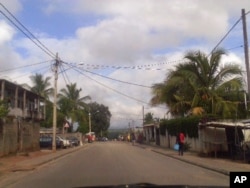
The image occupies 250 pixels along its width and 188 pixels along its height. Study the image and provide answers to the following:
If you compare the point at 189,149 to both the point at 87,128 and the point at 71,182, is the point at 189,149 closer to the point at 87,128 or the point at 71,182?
the point at 71,182

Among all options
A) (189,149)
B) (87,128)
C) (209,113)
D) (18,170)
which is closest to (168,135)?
(189,149)

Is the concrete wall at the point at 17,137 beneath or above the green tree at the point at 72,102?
beneath

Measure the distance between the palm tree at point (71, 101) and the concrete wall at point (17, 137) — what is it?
28.8 m

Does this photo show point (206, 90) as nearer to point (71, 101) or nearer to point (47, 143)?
point (47, 143)

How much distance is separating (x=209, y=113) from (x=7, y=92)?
728 inches

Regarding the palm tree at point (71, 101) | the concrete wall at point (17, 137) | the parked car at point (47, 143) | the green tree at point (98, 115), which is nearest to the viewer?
the concrete wall at point (17, 137)

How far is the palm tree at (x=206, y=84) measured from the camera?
3791cm

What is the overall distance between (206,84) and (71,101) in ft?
133

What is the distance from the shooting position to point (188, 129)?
138 feet

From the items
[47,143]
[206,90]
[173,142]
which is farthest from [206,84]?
[47,143]

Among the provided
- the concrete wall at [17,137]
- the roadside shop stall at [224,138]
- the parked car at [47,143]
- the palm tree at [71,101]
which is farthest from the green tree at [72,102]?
the roadside shop stall at [224,138]

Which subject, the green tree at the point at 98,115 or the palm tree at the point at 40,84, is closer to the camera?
the palm tree at the point at 40,84

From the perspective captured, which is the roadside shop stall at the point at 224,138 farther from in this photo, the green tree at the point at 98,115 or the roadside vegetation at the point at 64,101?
the green tree at the point at 98,115

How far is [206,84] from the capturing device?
128ft
